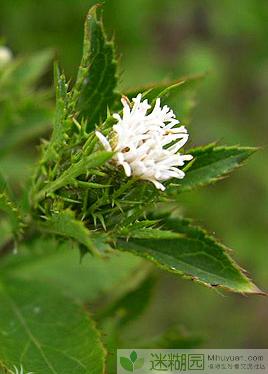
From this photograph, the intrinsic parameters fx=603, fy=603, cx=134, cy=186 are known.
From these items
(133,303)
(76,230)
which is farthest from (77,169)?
(133,303)

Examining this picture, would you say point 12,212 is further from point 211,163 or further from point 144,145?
point 211,163

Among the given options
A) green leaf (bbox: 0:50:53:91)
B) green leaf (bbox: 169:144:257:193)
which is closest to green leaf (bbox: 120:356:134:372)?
green leaf (bbox: 169:144:257:193)

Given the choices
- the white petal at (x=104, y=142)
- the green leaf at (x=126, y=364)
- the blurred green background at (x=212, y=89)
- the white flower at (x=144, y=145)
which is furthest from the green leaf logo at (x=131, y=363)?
the blurred green background at (x=212, y=89)

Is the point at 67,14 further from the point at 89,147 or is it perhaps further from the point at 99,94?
the point at 89,147

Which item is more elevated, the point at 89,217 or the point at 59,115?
the point at 59,115

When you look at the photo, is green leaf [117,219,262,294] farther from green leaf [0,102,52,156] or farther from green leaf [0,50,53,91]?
green leaf [0,50,53,91]

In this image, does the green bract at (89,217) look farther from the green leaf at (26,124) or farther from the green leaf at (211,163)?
the green leaf at (26,124)
